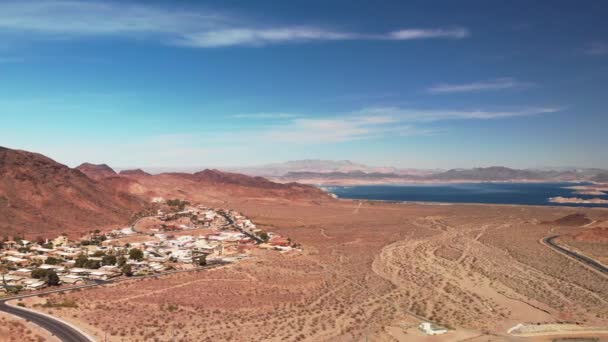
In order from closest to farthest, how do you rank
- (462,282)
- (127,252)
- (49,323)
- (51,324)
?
1. (51,324)
2. (49,323)
3. (462,282)
4. (127,252)

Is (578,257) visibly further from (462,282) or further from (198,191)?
(198,191)

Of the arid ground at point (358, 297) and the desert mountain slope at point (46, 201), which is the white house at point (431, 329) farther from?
the desert mountain slope at point (46, 201)

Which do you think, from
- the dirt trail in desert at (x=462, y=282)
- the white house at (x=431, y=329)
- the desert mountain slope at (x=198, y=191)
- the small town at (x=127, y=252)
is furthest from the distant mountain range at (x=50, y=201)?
the white house at (x=431, y=329)

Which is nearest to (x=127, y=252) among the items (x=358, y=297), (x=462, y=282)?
(x=358, y=297)

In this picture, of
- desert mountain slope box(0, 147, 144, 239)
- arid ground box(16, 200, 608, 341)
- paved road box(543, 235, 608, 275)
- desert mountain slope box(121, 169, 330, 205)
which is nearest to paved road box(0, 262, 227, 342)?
arid ground box(16, 200, 608, 341)

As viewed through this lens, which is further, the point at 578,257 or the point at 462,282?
the point at 578,257

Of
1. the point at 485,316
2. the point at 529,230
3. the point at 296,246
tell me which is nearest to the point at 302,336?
the point at 485,316

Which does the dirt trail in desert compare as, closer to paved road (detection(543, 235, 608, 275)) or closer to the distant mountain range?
paved road (detection(543, 235, 608, 275))

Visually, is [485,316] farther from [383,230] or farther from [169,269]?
[383,230]
